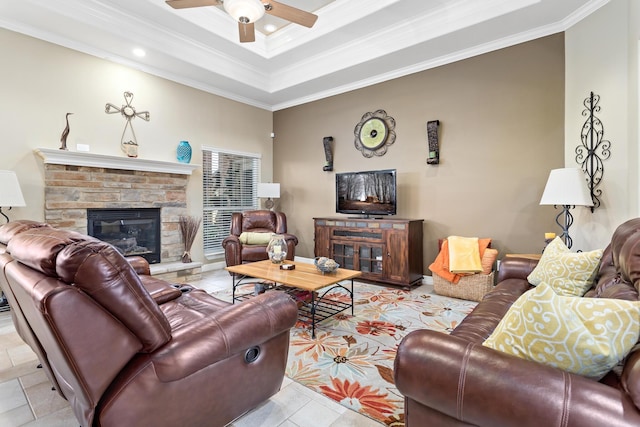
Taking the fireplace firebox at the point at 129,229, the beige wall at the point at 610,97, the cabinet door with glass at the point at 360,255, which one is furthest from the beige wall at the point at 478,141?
the fireplace firebox at the point at 129,229

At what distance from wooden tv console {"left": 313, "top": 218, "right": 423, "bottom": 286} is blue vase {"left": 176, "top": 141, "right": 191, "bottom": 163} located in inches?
89.7

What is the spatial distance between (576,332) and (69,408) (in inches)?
96.2

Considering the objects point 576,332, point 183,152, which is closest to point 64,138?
point 183,152

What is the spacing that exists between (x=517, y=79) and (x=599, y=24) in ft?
A: 2.69

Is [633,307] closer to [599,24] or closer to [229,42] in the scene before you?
[599,24]

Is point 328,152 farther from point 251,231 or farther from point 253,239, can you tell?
point 253,239

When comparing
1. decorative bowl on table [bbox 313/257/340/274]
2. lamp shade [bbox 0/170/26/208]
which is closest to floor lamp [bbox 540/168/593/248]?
decorative bowl on table [bbox 313/257/340/274]

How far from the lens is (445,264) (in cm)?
388

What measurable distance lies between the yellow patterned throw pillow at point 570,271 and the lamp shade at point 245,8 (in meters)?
2.96

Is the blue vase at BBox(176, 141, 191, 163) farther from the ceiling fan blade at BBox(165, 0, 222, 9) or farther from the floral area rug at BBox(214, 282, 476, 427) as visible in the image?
the floral area rug at BBox(214, 282, 476, 427)

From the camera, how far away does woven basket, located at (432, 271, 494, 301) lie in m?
3.63

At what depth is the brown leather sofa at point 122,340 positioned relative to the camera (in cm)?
109

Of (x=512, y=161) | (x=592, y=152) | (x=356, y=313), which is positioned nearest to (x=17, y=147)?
(x=356, y=313)

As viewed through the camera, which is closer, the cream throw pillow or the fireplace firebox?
the fireplace firebox
